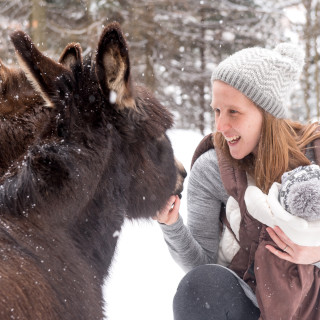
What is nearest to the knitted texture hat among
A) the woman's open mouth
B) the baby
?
the baby

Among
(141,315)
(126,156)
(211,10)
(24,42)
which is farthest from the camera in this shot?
(211,10)

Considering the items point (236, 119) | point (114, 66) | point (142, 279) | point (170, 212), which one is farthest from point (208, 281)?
point (142, 279)

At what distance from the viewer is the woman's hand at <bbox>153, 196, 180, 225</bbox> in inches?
109

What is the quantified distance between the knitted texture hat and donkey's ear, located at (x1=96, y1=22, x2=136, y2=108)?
1071mm

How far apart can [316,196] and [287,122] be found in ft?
2.92

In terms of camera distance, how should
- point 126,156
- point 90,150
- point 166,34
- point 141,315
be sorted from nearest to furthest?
point 90,150 → point 126,156 → point 141,315 → point 166,34

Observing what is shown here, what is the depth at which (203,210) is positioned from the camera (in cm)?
323

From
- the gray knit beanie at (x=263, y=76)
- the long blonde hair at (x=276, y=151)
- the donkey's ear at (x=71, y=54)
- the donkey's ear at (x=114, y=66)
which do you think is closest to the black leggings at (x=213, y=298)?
the long blonde hair at (x=276, y=151)

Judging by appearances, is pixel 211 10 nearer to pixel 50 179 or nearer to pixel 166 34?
pixel 166 34

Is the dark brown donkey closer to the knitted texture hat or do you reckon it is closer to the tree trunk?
the knitted texture hat

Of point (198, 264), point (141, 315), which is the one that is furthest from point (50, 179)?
point (141, 315)

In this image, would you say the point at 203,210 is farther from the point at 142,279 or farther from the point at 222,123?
the point at 142,279

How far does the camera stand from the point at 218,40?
18391 mm

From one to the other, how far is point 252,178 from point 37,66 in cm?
174
